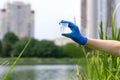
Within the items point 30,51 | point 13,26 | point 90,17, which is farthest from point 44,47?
point 90,17

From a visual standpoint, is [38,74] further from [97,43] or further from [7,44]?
[7,44]

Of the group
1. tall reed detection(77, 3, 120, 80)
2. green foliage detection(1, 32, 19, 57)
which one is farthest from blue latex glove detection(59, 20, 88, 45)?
green foliage detection(1, 32, 19, 57)

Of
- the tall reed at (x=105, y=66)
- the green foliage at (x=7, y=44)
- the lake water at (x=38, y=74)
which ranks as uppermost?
the tall reed at (x=105, y=66)

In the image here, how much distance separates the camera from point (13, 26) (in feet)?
261

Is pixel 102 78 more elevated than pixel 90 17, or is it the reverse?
pixel 90 17

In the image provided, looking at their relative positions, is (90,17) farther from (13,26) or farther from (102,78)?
(13,26)

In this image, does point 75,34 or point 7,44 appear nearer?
point 75,34

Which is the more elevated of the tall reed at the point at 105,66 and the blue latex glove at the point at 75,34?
the blue latex glove at the point at 75,34

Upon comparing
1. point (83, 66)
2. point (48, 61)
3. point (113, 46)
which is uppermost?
point (113, 46)

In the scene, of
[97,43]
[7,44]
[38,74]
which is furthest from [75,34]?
[7,44]

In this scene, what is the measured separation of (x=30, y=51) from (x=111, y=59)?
165 ft

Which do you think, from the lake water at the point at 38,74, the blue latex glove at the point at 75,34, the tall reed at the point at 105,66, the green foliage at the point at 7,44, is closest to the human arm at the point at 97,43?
the blue latex glove at the point at 75,34

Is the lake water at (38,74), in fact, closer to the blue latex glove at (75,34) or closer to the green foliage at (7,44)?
the blue latex glove at (75,34)

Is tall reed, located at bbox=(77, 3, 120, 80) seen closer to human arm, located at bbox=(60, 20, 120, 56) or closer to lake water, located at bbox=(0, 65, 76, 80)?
lake water, located at bbox=(0, 65, 76, 80)
